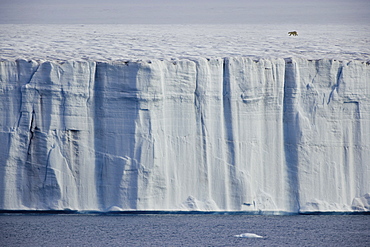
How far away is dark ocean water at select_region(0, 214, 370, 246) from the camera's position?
846cm

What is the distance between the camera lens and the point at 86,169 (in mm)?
9039

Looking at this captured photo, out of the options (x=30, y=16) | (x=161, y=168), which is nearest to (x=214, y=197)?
(x=161, y=168)

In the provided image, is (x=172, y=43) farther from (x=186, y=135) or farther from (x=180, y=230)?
(x=180, y=230)

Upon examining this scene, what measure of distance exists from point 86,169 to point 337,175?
324cm

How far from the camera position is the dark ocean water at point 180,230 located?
27.8ft

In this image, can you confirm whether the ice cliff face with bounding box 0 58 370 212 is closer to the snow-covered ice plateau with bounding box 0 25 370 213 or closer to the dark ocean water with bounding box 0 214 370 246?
the snow-covered ice plateau with bounding box 0 25 370 213

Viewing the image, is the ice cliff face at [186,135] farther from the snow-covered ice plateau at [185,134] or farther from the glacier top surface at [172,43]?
the glacier top surface at [172,43]

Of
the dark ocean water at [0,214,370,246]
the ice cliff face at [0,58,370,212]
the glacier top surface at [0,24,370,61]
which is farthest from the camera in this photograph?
the glacier top surface at [0,24,370,61]

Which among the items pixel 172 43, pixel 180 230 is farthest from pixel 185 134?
pixel 172 43

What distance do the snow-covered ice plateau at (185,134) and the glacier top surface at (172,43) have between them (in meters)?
0.35

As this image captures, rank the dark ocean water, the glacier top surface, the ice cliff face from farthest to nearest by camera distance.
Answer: the glacier top surface, the ice cliff face, the dark ocean water

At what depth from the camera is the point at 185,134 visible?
917cm

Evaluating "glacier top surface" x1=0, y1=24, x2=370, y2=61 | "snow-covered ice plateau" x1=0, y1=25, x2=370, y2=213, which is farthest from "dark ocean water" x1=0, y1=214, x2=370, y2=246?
"glacier top surface" x1=0, y1=24, x2=370, y2=61

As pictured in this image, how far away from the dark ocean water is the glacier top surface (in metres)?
2.12
